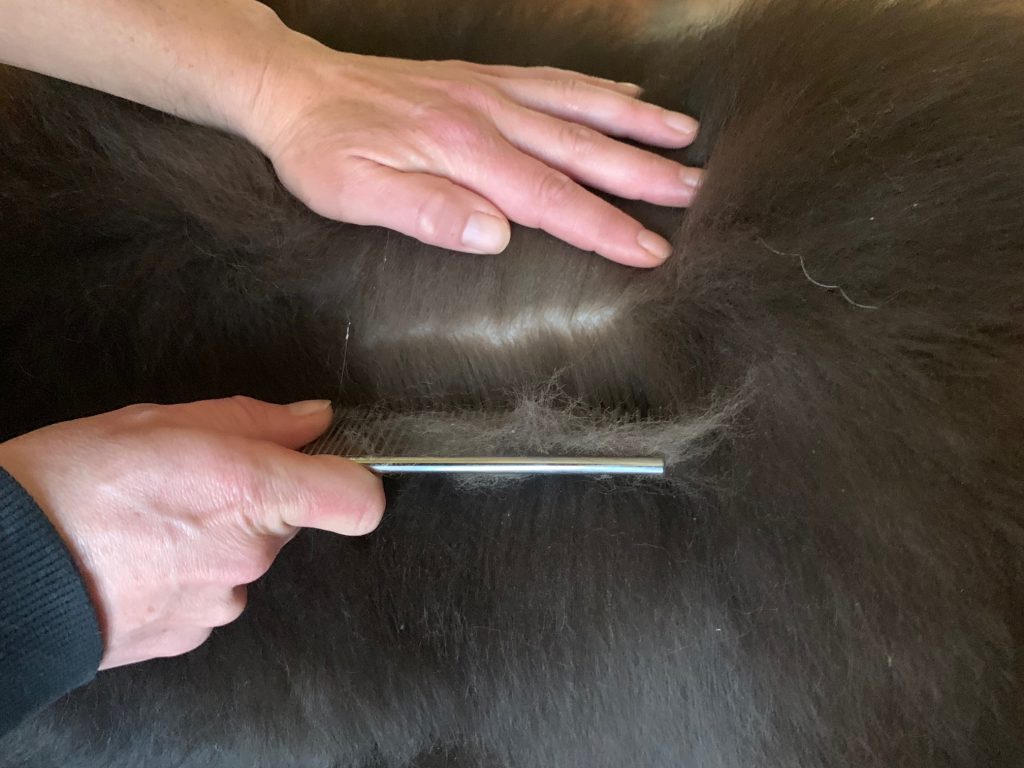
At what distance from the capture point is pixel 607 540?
1.86 ft

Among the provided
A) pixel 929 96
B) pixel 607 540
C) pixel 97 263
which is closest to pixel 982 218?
pixel 929 96

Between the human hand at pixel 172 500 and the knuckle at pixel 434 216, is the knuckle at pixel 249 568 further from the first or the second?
the knuckle at pixel 434 216

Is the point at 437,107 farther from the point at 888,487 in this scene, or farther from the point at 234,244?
the point at 888,487

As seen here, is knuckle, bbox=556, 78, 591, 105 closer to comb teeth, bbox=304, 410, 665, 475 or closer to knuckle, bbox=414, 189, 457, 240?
knuckle, bbox=414, 189, 457, 240

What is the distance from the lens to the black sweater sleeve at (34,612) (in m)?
0.52

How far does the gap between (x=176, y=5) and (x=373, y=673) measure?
2.12 ft

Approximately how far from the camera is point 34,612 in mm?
532

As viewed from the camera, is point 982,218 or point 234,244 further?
point 234,244

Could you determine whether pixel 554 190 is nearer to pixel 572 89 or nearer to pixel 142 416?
pixel 572 89

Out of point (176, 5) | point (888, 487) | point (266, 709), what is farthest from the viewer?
point (176, 5)

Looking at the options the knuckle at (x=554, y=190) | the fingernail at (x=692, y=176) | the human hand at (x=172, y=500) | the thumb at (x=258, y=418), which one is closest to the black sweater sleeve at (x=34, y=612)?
the human hand at (x=172, y=500)

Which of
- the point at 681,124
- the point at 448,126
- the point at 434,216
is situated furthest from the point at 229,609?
the point at 681,124

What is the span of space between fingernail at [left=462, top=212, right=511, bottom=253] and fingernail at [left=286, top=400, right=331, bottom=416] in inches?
7.1

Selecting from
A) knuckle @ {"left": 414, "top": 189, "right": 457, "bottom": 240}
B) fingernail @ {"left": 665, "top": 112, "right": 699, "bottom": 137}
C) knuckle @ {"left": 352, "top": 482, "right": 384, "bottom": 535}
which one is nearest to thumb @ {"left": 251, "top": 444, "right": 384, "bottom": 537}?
knuckle @ {"left": 352, "top": 482, "right": 384, "bottom": 535}
